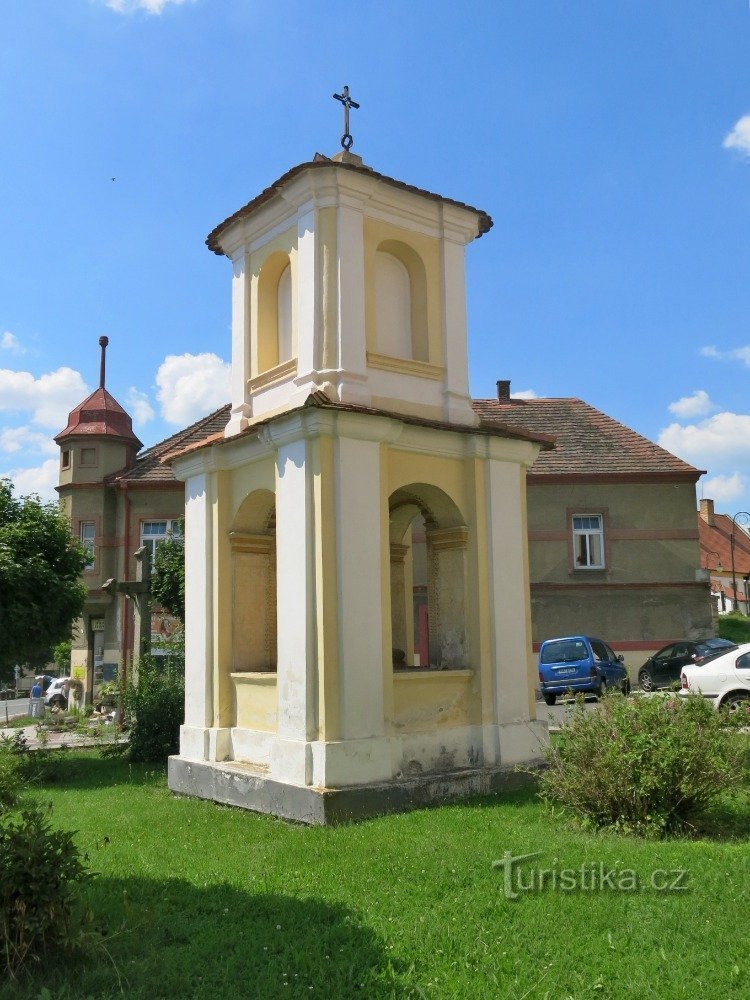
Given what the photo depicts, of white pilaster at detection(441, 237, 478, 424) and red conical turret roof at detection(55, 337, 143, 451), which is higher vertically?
red conical turret roof at detection(55, 337, 143, 451)

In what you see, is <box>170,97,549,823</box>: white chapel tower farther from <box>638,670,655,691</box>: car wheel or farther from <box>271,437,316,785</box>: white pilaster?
<box>638,670,655,691</box>: car wheel

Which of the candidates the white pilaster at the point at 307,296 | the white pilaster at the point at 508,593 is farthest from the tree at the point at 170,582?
the white pilaster at the point at 508,593

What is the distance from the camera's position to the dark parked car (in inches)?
950

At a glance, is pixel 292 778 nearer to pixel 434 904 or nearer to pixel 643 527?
pixel 434 904

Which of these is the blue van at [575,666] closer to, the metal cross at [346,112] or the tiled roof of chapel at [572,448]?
the tiled roof of chapel at [572,448]

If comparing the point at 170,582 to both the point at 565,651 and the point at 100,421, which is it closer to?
the point at 565,651

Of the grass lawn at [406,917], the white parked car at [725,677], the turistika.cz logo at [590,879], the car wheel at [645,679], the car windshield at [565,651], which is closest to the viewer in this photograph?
the grass lawn at [406,917]

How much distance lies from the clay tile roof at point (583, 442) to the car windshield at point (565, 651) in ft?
22.8

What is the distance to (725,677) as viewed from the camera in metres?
16.6

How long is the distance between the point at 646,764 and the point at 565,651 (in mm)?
15440

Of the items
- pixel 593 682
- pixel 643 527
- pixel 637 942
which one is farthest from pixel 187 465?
pixel 643 527

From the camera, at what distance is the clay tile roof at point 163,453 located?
26.9 meters

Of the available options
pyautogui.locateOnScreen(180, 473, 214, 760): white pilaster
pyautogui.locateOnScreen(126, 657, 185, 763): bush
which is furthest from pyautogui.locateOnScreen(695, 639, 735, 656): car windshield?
pyautogui.locateOnScreen(180, 473, 214, 760): white pilaster

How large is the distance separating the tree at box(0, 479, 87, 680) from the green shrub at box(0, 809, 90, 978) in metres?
8.21
